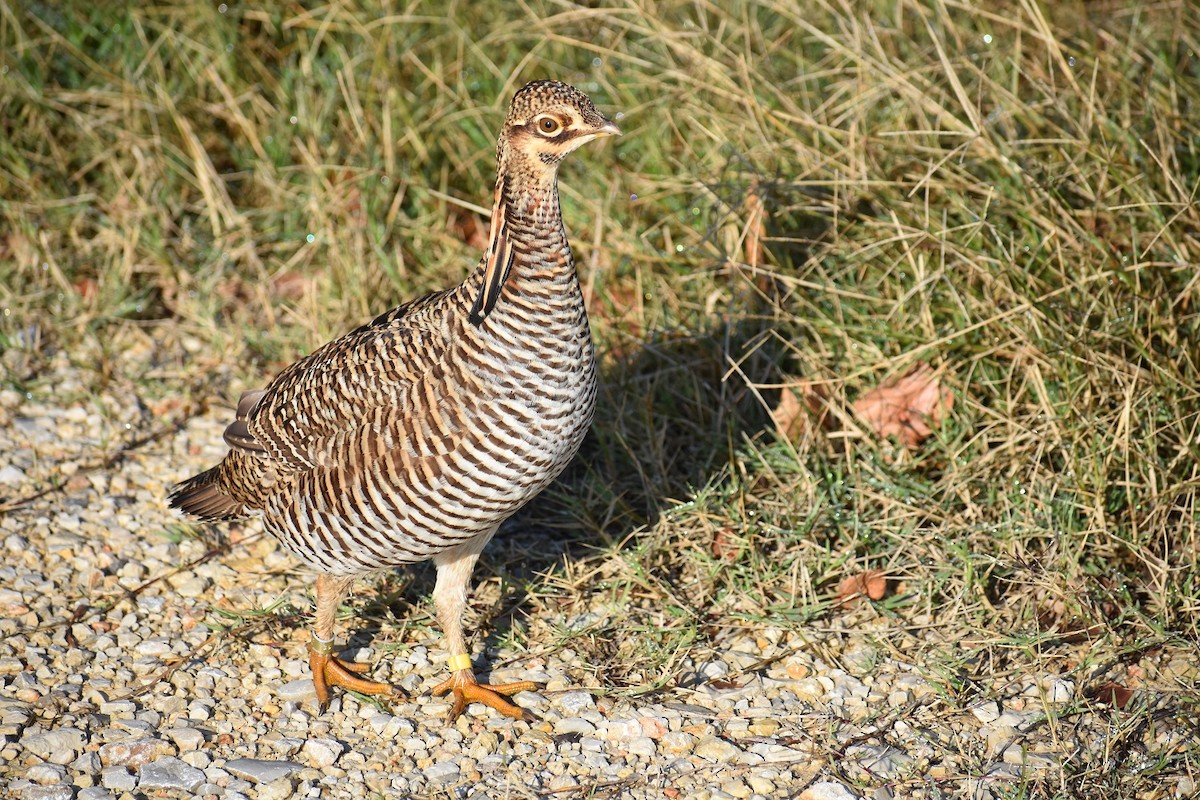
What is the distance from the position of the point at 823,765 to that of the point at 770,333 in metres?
1.83

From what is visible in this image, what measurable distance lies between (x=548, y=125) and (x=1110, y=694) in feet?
7.49

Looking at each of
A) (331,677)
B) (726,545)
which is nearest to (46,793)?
(331,677)

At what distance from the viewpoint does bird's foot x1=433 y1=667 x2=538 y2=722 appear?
3.64 m

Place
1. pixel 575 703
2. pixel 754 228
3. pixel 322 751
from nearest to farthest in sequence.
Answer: pixel 322 751
pixel 575 703
pixel 754 228

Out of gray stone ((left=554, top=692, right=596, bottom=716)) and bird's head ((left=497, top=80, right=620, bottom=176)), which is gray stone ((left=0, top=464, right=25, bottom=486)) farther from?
bird's head ((left=497, top=80, right=620, bottom=176))

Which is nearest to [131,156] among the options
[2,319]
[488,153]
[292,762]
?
[2,319]

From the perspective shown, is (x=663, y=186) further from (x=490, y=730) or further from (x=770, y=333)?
(x=490, y=730)

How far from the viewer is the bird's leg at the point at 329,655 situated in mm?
3695

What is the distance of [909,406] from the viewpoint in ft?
14.6

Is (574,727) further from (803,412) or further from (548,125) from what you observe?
(548,125)

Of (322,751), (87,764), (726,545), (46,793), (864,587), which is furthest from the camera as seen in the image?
(726,545)

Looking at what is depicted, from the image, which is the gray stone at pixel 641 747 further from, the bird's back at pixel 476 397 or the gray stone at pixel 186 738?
the gray stone at pixel 186 738

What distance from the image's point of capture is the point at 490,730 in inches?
141

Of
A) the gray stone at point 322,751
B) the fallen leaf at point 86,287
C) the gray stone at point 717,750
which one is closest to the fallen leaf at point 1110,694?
the gray stone at point 717,750
